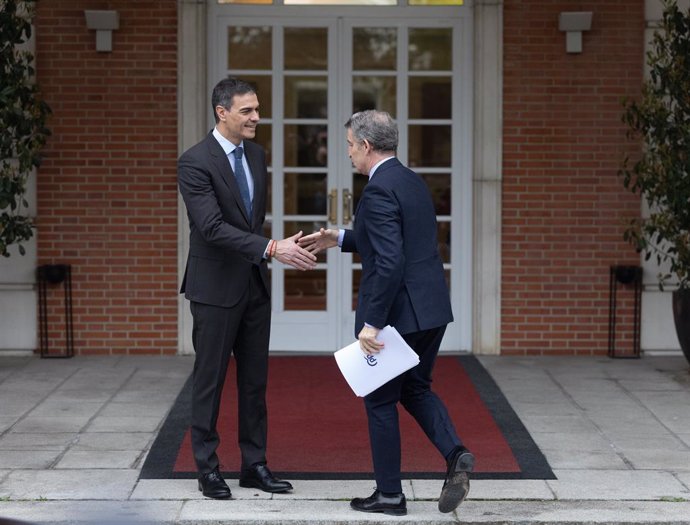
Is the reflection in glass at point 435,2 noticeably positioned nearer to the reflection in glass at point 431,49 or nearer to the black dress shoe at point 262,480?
the reflection in glass at point 431,49

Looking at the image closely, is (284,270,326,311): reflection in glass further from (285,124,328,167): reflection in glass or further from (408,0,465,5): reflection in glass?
(408,0,465,5): reflection in glass

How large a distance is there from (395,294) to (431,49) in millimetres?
4956

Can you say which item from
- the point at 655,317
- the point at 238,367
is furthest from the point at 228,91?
the point at 655,317

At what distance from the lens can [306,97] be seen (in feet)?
32.8

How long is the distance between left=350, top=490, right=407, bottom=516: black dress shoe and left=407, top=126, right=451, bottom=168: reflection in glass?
15.7 ft

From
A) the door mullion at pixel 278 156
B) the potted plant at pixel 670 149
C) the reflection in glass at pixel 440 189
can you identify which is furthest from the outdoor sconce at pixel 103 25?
the potted plant at pixel 670 149

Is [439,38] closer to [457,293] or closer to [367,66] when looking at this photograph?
[367,66]

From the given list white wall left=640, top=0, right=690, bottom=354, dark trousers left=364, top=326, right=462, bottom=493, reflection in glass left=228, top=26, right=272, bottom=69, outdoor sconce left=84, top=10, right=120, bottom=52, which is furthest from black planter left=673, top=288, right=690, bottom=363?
outdoor sconce left=84, top=10, right=120, bottom=52

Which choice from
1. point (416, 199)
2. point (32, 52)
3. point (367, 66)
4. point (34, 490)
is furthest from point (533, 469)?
point (32, 52)

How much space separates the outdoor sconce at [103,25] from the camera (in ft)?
31.5

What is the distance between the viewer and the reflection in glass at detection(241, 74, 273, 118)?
9.97 meters

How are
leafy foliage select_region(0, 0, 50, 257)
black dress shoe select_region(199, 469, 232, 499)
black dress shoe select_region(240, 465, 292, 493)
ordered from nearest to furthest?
black dress shoe select_region(199, 469, 232, 499) → black dress shoe select_region(240, 465, 292, 493) → leafy foliage select_region(0, 0, 50, 257)

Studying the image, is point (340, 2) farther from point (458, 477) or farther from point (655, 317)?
point (458, 477)

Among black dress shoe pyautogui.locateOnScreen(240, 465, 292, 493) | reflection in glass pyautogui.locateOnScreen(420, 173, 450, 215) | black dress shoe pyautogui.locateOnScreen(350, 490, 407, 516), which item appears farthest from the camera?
reflection in glass pyautogui.locateOnScreen(420, 173, 450, 215)
